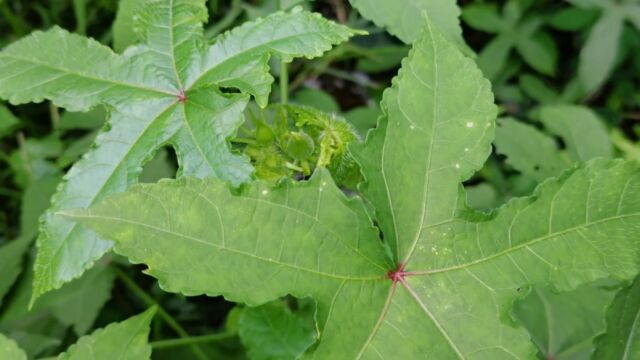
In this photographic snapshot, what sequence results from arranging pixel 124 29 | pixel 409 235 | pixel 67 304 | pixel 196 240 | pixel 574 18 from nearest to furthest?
pixel 196 240, pixel 409 235, pixel 124 29, pixel 67 304, pixel 574 18

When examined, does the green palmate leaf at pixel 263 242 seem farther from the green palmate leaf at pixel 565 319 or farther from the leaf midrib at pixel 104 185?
the green palmate leaf at pixel 565 319

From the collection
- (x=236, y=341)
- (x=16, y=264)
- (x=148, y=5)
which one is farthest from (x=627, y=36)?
(x=16, y=264)

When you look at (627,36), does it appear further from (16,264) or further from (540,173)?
(16,264)

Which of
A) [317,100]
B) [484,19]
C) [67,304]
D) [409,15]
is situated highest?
[409,15]

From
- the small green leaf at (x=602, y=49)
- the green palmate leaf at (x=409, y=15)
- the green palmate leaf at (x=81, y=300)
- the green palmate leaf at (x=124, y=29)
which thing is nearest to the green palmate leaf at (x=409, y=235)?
the green palmate leaf at (x=409, y=15)

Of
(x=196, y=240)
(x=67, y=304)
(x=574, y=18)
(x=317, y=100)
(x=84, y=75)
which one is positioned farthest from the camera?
(x=574, y=18)

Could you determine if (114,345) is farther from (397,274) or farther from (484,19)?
(484,19)

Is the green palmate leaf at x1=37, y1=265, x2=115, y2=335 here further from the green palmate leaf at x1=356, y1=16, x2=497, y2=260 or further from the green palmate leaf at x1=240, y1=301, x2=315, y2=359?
the green palmate leaf at x1=356, y1=16, x2=497, y2=260

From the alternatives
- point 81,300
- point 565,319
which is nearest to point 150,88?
point 81,300
